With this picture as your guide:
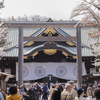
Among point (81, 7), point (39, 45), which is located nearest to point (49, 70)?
point (39, 45)

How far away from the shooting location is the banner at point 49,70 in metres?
21.4

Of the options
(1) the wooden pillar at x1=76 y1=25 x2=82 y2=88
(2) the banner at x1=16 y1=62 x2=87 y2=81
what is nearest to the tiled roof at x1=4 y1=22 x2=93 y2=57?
(2) the banner at x1=16 y1=62 x2=87 y2=81

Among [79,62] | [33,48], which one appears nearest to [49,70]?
[33,48]

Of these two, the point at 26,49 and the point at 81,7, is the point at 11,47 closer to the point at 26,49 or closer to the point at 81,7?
the point at 26,49

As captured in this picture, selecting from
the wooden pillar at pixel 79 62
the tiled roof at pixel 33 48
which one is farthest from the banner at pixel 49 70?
the wooden pillar at pixel 79 62

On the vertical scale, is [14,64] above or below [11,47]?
below

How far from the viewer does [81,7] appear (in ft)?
30.8

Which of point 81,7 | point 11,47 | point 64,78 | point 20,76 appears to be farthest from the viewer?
point 11,47

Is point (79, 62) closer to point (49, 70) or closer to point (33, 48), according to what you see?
point (49, 70)

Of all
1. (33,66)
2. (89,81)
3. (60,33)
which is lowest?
(89,81)

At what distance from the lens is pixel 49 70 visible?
21.5m

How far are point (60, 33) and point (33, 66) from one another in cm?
405

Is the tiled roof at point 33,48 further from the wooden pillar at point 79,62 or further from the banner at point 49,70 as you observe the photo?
the wooden pillar at point 79,62

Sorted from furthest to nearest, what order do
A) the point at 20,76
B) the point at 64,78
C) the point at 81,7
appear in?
the point at 64,78
the point at 20,76
the point at 81,7
